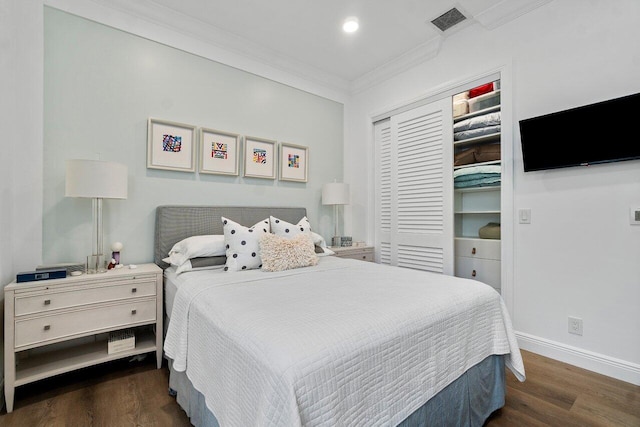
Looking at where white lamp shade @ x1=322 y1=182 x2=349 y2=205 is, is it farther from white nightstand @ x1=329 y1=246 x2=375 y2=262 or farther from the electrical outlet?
the electrical outlet

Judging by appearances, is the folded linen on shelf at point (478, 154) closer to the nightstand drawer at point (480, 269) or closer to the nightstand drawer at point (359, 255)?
the nightstand drawer at point (480, 269)

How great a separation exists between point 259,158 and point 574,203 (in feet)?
9.11

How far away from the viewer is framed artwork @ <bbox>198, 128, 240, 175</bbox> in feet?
9.35

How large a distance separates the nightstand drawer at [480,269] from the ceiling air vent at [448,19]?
233 cm

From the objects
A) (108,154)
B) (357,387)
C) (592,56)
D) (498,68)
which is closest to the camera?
(357,387)

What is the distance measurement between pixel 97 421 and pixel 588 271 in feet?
10.8

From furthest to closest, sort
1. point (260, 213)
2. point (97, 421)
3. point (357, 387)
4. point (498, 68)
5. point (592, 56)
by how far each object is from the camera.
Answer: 1. point (260, 213)
2. point (498, 68)
3. point (592, 56)
4. point (97, 421)
5. point (357, 387)

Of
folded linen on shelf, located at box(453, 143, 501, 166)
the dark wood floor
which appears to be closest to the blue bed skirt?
the dark wood floor

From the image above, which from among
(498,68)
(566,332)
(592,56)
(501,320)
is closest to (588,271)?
(566,332)

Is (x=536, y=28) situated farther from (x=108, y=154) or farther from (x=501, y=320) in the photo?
(x=108, y=154)

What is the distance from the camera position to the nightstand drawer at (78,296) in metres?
1.77

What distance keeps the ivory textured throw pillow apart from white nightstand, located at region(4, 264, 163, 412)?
79 cm

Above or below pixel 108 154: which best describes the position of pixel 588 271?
below

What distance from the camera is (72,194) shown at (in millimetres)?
2020
